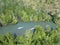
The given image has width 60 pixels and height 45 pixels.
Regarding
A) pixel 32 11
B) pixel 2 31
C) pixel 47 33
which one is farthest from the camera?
pixel 32 11

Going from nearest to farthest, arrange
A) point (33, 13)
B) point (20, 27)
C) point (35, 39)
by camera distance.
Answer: point (35, 39) < point (20, 27) < point (33, 13)

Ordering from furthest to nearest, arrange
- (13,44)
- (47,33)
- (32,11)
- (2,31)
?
(32,11) → (2,31) → (47,33) → (13,44)

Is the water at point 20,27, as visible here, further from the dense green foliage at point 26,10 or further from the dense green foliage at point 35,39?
the dense green foliage at point 35,39

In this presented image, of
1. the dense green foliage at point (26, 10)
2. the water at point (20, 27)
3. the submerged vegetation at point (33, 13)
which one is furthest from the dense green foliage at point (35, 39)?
the dense green foliage at point (26, 10)

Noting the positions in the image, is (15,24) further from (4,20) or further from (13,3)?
(13,3)

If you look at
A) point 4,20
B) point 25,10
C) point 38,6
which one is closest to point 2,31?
point 4,20

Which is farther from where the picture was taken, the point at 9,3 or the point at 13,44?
the point at 9,3

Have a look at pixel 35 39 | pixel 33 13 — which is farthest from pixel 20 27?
pixel 35 39

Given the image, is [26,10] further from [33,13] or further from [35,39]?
[35,39]
